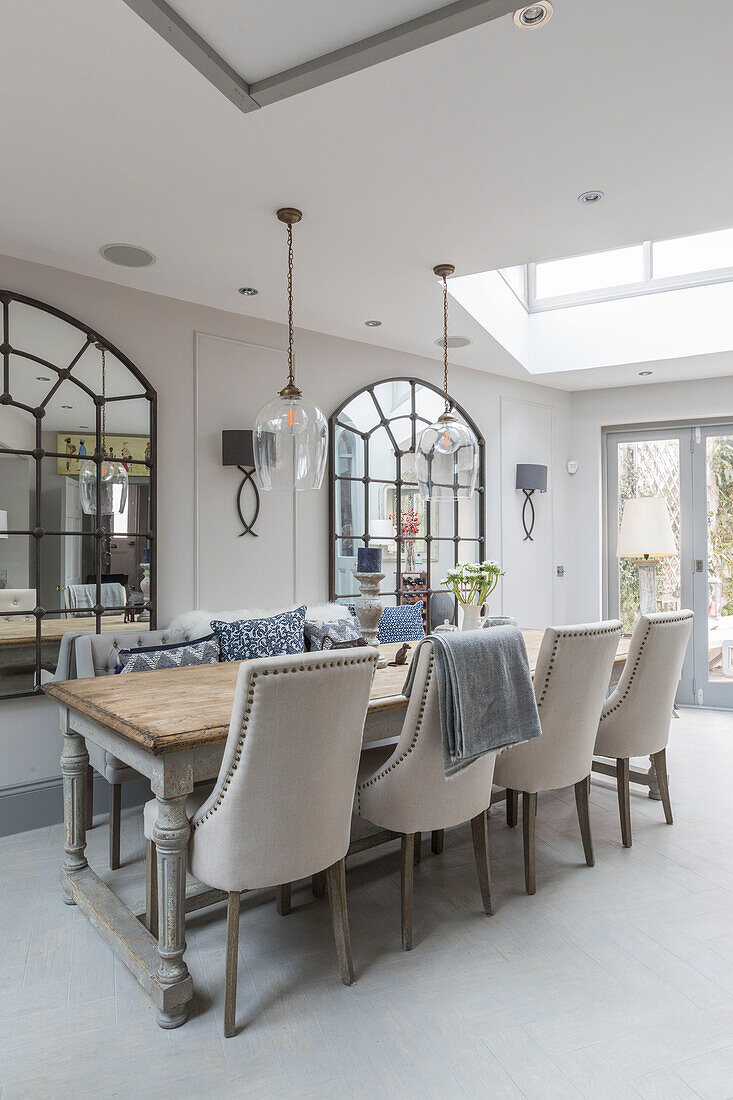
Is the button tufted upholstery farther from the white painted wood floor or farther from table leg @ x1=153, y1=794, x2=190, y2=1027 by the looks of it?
table leg @ x1=153, y1=794, x2=190, y2=1027

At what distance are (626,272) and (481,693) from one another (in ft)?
13.9

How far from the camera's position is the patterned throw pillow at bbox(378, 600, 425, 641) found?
14.5 ft

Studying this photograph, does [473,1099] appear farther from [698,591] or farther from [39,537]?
[698,591]

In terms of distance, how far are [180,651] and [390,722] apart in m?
1.08

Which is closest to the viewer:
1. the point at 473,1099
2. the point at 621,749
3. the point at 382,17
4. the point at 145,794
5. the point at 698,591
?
the point at 473,1099

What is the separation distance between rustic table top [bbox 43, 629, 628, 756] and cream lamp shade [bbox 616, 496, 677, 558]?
2769 mm

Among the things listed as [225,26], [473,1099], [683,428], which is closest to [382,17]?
[225,26]

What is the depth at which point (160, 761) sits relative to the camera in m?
1.76

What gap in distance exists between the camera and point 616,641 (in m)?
2.53

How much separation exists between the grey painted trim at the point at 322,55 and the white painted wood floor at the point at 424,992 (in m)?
2.49

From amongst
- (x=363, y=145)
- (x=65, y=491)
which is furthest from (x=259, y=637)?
(x=363, y=145)

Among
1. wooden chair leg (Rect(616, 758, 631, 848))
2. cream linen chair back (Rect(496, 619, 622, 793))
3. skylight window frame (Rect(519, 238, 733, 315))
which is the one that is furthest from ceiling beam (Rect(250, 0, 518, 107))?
skylight window frame (Rect(519, 238, 733, 315))

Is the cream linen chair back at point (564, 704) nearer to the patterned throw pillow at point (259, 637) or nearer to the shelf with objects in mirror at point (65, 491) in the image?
the patterned throw pillow at point (259, 637)

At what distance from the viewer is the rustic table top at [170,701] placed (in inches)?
69.0
